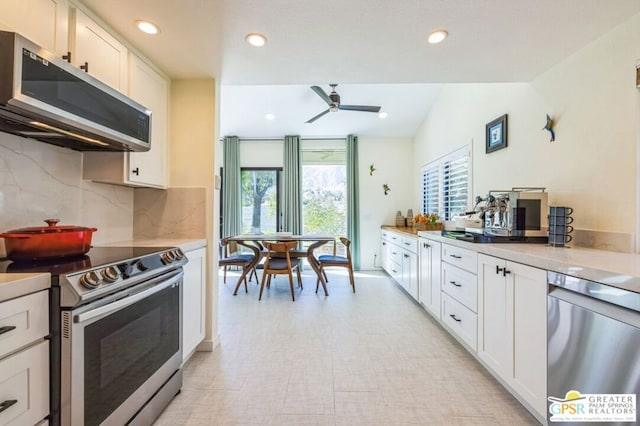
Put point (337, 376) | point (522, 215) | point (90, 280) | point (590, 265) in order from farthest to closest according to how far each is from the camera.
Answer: point (522, 215) → point (337, 376) → point (590, 265) → point (90, 280)

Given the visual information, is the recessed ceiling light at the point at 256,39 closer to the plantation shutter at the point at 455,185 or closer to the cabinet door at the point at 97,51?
the cabinet door at the point at 97,51

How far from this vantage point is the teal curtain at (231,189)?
5.39m

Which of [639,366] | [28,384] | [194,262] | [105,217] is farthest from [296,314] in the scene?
[639,366]

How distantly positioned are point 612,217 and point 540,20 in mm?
1288

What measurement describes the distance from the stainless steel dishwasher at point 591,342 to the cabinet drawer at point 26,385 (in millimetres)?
2083

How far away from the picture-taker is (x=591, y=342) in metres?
1.15

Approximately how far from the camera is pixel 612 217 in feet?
5.74

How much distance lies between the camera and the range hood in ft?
3.22

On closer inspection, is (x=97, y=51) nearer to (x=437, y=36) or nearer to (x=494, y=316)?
(x=437, y=36)

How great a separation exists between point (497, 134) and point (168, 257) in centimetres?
318

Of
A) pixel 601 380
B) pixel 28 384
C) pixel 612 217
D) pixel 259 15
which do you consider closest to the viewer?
pixel 28 384

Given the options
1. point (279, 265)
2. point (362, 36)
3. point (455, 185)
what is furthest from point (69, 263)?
point (455, 185)

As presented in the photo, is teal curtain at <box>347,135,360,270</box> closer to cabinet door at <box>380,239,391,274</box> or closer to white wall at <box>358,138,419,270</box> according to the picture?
white wall at <box>358,138,419,270</box>

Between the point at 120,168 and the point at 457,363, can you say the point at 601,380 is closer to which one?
the point at 457,363
